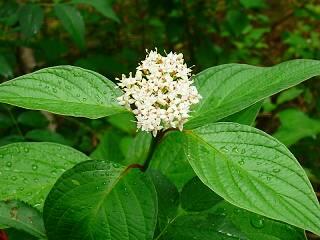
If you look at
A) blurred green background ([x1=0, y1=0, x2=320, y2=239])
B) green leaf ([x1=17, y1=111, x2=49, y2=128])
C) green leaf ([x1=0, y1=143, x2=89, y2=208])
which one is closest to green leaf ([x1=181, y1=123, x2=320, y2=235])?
green leaf ([x1=0, y1=143, x2=89, y2=208])

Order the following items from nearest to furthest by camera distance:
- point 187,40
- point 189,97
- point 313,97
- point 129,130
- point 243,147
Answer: point 243,147 → point 189,97 → point 129,130 → point 313,97 → point 187,40

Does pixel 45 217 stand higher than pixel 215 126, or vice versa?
pixel 215 126

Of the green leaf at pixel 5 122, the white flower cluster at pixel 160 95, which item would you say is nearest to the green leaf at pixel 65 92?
the white flower cluster at pixel 160 95

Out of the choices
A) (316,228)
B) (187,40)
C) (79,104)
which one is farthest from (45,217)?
(187,40)

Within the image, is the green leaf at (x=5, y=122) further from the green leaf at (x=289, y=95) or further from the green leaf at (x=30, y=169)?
the green leaf at (x=289, y=95)

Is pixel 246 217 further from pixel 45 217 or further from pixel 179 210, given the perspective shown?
pixel 45 217

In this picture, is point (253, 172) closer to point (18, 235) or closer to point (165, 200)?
point (165, 200)

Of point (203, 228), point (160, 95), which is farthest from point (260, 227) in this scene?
point (160, 95)

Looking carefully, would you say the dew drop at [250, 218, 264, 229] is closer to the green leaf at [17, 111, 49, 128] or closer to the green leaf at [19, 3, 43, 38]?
the green leaf at [17, 111, 49, 128]
